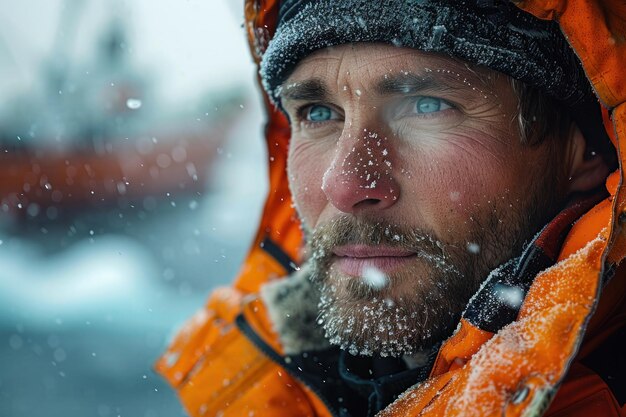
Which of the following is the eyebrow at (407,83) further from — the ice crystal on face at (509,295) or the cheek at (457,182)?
the ice crystal on face at (509,295)

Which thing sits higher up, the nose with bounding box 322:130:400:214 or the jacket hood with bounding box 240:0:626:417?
the nose with bounding box 322:130:400:214

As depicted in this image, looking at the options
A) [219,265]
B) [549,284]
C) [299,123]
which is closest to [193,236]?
[219,265]

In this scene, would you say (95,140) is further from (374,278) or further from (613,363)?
(613,363)

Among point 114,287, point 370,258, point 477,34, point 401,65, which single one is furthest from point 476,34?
point 114,287

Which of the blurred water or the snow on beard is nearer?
the snow on beard

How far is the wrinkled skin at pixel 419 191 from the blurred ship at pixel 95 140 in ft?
20.1

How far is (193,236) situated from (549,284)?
7531 mm

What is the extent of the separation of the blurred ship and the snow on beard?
6.24 metres

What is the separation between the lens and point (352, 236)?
5.34 ft

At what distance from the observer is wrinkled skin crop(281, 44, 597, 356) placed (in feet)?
5.14

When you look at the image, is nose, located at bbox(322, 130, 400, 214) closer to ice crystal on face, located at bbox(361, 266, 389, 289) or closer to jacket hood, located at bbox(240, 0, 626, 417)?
ice crystal on face, located at bbox(361, 266, 389, 289)

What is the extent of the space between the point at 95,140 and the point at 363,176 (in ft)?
24.0

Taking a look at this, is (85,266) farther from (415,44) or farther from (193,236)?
(415,44)

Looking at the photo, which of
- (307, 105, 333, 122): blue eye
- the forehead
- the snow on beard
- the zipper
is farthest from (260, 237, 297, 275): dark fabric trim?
the forehead
